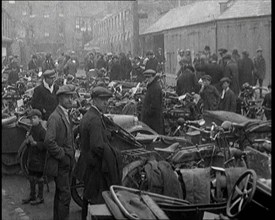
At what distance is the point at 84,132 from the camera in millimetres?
6406

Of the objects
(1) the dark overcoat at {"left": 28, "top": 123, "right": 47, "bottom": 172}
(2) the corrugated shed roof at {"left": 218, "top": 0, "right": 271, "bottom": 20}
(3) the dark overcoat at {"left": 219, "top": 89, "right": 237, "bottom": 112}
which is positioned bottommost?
(1) the dark overcoat at {"left": 28, "top": 123, "right": 47, "bottom": 172}

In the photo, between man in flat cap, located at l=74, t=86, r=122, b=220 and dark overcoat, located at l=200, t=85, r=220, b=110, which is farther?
dark overcoat, located at l=200, t=85, r=220, b=110

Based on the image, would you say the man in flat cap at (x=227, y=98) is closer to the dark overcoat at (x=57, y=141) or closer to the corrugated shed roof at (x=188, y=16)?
the dark overcoat at (x=57, y=141)

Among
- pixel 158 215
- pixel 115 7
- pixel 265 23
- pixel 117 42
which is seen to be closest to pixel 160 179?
pixel 158 215

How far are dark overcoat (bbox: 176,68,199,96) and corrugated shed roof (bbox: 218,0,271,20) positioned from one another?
32.7ft

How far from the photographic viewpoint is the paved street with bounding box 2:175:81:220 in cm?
744

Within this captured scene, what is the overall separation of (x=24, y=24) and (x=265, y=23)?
35.1ft

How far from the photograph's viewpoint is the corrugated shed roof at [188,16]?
95.4ft

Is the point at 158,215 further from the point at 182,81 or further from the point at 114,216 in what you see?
the point at 182,81

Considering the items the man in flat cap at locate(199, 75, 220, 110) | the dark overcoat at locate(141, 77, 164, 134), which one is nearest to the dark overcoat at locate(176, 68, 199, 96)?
the man in flat cap at locate(199, 75, 220, 110)

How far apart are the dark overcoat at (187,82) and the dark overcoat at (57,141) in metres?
7.38

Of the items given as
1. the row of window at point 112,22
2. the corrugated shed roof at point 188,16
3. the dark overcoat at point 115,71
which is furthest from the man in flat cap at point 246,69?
the row of window at point 112,22

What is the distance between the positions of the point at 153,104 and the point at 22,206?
3897 millimetres

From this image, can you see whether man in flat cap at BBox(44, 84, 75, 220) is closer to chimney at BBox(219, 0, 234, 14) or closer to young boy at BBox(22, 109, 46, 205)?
young boy at BBox(22, 109, 46, 205)
